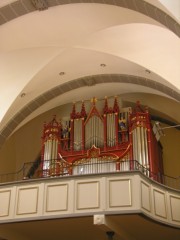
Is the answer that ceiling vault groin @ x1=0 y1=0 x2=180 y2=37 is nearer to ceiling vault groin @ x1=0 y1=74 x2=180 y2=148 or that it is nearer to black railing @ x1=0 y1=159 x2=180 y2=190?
ceiling vault groin @ x1=0 y1=74 x2=180 y2=148

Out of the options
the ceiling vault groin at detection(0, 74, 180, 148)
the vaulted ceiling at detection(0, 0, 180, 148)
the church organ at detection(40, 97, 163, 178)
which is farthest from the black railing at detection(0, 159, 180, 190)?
the vaulted ceiling at detection(0, 0, 180, 148)

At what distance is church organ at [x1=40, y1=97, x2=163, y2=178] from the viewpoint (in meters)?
12.5

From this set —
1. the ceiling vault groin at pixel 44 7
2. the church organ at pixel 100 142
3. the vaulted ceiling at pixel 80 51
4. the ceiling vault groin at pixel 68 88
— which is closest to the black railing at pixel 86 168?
the church organ at pixel 100 142

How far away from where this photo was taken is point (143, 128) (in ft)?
42.2

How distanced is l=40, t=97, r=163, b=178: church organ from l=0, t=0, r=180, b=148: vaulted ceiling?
0.93m

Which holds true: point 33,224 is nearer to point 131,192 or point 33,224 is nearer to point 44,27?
point 131,192

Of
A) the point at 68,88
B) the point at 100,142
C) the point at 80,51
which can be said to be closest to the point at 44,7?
the point at 80,51

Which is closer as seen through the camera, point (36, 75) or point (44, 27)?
point (44, 27)

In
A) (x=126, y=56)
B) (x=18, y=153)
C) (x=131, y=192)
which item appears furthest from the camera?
(x=18, y=153)

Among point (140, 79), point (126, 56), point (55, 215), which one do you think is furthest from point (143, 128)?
point (55, 215)

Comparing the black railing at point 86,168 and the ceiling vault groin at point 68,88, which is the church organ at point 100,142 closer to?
the black railing at point 86,168

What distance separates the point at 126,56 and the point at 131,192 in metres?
4.06

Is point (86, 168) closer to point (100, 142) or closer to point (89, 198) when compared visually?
point (100, 142)

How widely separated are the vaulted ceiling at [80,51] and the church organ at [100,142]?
3.06 feet
